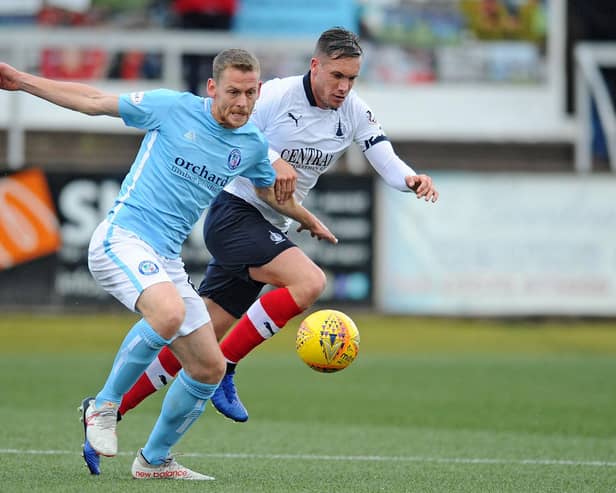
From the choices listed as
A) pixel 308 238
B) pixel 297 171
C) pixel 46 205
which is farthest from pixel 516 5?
pixel 297 171

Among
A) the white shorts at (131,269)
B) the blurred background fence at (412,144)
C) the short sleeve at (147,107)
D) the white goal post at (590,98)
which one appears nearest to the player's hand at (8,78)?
the short sleeve at (147,107)

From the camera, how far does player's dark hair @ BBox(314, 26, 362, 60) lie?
812 cm

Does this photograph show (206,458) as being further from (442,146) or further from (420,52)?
(420,52)

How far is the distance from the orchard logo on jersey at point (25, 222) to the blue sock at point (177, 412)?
11.1 m

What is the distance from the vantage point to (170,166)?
23.9 ft

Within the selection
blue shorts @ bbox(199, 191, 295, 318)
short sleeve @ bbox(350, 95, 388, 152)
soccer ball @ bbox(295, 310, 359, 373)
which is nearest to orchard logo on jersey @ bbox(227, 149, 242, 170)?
blue shorts @ bbox(199, 191, 295, 318)

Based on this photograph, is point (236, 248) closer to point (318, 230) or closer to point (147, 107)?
point (318, 230)

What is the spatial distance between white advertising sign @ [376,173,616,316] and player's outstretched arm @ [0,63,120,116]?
11828 mm

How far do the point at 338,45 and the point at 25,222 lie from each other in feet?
35.8

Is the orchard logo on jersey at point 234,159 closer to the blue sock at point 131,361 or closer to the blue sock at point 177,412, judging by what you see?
the blue sock at point 131,361

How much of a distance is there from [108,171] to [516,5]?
1109 centimetres

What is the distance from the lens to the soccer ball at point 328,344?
789cm

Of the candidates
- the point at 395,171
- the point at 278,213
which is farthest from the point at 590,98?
the point at 278,213

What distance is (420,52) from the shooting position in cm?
2547
